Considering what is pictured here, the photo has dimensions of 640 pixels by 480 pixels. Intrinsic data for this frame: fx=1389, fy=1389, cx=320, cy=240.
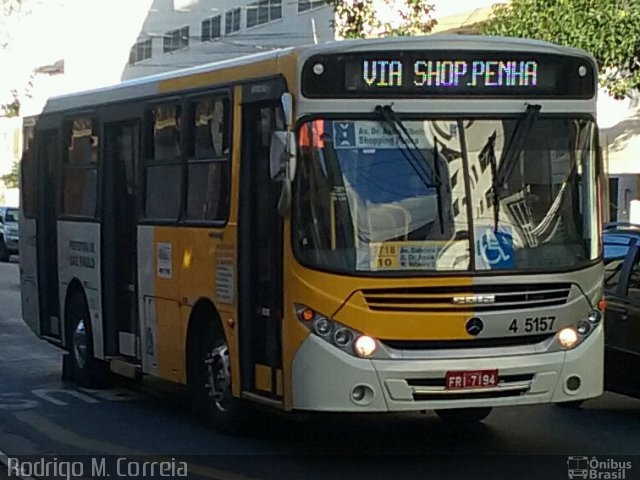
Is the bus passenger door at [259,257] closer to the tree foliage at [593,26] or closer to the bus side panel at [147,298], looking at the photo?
the bus side panel at [147,298]

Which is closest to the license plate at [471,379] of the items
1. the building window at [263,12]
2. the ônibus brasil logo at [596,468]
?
the ônibus brasil logo at [596,468]

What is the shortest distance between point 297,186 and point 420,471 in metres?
2.19

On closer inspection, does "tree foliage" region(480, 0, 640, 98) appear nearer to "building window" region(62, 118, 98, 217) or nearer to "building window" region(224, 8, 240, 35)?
"building window" region(62, 118, 98, 217)

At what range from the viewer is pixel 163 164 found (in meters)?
12.3

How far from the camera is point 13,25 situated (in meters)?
28.9

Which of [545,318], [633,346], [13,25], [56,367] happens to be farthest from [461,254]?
[13,25]

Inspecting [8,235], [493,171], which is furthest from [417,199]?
[8,235]

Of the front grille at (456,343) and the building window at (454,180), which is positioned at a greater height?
the building window at (454,180)

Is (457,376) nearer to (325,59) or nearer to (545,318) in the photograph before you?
(545,318)

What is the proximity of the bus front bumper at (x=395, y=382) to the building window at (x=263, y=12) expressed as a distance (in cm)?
4551

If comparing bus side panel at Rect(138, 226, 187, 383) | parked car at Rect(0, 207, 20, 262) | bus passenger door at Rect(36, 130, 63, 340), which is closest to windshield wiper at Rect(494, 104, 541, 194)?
bus side panel at Rect(138, 226, 187, 383)

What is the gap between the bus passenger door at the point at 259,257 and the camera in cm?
1011

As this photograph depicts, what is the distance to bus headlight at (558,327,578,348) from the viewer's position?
9.88 meters

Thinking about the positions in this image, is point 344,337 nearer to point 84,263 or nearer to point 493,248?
point 493,248
